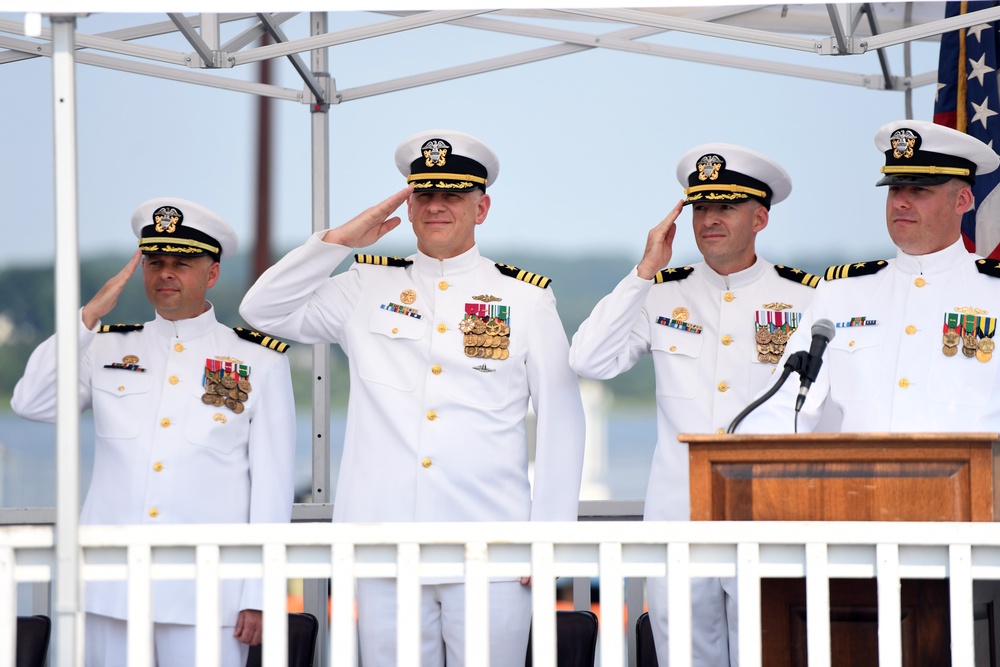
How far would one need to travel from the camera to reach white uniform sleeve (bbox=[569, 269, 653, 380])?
3484 mm

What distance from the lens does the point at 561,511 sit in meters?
3.55

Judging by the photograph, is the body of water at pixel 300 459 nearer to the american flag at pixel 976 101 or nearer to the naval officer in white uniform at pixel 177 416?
the naval officer in white uniform at pixel 177 416

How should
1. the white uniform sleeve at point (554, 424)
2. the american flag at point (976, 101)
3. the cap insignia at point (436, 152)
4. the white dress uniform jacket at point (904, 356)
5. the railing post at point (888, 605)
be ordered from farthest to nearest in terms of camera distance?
the american flag at point (976, 101) < the cap insignia at point (436, 152) < the white uniform sleeve at point (554, 424) < the white dress uniform jacket at point (904, 356) < the railing post at point (888, 605)

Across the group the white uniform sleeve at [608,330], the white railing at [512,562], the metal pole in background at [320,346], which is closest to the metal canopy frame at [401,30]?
the metal pole in background at [320,346]

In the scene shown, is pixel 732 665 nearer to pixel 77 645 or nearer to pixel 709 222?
pixel 709 222

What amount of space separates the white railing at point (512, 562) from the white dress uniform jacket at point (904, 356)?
2.37 ft

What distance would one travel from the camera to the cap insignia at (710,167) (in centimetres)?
392

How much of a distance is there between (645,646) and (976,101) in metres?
2.26

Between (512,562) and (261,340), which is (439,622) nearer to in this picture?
(512,562)

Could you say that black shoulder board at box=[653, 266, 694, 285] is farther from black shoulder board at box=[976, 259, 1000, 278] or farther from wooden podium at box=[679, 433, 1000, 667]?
wooden podium at box=[679, 433, 1000, 667]

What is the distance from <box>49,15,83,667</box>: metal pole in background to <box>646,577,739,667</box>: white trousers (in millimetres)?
1643

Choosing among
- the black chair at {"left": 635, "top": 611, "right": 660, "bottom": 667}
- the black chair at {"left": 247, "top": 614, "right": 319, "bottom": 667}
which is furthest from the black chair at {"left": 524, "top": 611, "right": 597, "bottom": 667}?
the black chair at {"left": 247, "top": 614, "right": 319, "bottom": 667}

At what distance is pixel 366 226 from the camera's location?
3568 millimetres

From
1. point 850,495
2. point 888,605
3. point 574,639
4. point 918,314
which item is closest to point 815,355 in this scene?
point 850,495
